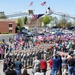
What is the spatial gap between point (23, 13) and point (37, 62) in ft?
238

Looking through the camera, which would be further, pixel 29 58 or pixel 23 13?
pixel 23 13

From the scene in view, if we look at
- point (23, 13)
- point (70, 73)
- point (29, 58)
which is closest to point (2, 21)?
point (23, 13)

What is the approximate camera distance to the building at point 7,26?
98.1 m

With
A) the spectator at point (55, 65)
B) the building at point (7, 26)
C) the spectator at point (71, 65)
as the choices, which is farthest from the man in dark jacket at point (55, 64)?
the building at point (7, 26)

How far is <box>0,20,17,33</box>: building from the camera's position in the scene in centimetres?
9812

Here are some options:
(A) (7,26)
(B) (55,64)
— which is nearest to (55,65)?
(B) (55,64)

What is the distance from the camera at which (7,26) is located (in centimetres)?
9950

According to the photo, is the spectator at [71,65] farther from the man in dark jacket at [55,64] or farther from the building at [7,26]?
the building at [7,26]

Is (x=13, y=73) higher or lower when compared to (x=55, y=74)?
higher

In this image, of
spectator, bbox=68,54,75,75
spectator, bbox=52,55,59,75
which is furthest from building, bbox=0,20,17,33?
spectator, bbox=68,54,75,75

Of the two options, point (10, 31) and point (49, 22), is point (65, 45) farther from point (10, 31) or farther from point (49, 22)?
point (49, 22)

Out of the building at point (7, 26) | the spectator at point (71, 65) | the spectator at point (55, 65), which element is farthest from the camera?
the building at point (7, 26)

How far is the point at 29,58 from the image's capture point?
71.5 ft

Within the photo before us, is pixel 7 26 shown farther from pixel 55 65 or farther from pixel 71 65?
pixel 71 65
